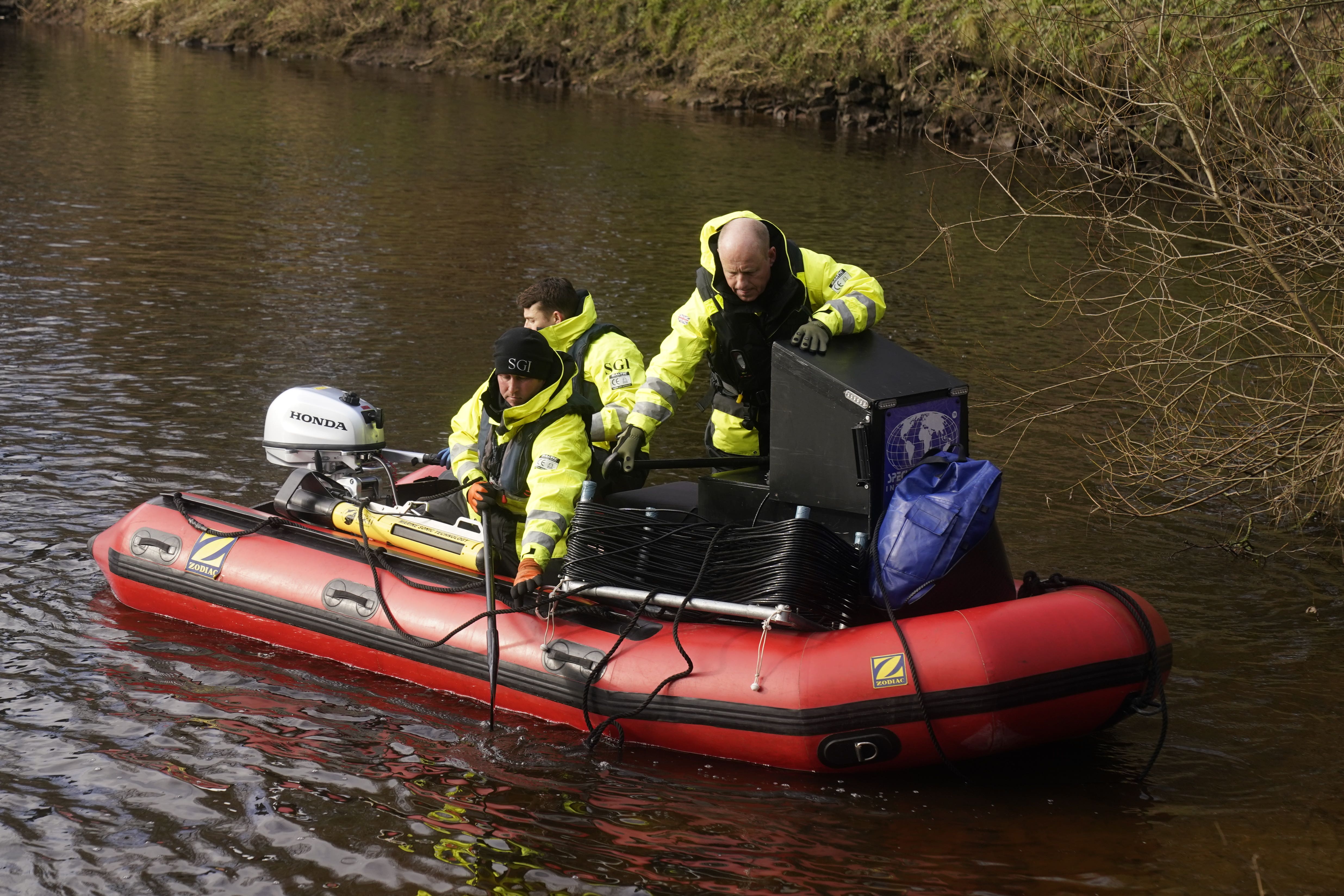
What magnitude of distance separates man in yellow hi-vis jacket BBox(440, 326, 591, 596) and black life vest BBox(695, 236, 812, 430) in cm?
60

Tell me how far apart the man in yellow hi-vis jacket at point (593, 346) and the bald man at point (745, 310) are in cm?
75

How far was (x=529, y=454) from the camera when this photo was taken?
5.35m

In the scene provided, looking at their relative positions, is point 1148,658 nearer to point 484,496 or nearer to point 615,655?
point 615,655

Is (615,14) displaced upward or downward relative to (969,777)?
upward

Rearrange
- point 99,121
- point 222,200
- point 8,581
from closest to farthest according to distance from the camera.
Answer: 1. point 8,581
2. point 222,200
3. point 99,121

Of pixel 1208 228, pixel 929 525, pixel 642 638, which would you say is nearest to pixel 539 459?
pixel 642 638

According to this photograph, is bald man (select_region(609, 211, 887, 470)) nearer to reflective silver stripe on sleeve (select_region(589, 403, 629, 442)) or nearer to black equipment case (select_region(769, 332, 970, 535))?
black equipment case (select_region(769, 332, 970, 535))

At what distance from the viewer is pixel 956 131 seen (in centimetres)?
2295

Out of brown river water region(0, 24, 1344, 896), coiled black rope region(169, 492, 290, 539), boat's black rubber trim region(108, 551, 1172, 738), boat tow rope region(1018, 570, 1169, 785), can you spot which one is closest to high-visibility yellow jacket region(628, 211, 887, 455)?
boat's black rubber trim region(108, 551, 1172, 738)

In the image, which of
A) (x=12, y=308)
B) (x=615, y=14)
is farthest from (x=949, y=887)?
(x=615, y=14)

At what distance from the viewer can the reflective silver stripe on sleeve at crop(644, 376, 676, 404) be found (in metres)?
5.42

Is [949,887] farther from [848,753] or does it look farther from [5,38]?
[5,38]

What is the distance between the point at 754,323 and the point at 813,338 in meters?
0.45

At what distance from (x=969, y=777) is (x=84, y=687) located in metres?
3.45
